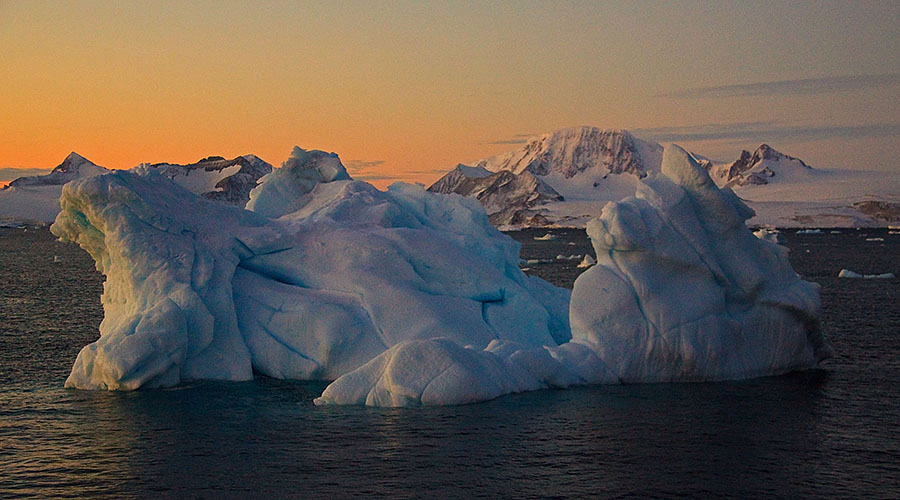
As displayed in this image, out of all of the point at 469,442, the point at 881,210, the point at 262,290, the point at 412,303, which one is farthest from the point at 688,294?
the point at 881,210

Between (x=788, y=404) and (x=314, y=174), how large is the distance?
1589 centimetres

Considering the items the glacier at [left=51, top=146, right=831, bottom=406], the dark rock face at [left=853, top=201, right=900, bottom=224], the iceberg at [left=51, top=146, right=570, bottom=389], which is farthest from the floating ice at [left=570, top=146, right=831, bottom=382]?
the dark rock face at [left=853, top=201, right=900, bottom=224]

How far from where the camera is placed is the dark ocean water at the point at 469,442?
1452cm

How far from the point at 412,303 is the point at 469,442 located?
6.35m

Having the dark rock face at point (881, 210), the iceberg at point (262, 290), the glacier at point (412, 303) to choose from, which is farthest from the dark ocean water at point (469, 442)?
the dark rock face at point (881, 210)

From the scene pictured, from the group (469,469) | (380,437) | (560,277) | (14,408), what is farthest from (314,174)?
(560,277)

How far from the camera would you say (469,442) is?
16578 mm

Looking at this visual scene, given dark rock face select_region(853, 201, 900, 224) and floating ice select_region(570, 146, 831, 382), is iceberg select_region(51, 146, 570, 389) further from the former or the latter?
dark rock face select_region(853, 201, 900, 224)

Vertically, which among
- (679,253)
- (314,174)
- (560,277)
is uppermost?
(314,174)

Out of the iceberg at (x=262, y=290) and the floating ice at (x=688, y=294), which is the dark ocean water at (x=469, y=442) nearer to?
the floating ice at (x=688, y=294)

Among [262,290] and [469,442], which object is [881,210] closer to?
[262,290]

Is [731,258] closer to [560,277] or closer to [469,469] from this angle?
[469,469]

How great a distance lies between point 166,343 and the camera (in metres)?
20.5

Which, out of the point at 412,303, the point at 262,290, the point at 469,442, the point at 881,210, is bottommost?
the point at 469,442
